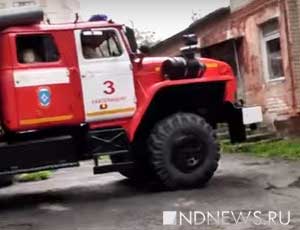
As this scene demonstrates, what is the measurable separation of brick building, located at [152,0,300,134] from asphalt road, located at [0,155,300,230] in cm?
377

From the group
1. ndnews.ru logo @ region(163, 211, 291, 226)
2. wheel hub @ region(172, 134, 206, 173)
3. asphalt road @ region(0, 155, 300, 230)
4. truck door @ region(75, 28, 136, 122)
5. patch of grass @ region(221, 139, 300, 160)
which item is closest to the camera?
ndnews.ru logo @ region(163, 211, 291, 226)

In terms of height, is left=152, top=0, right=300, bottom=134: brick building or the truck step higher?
left=152, top=0, right=300, bottom=134: brick building

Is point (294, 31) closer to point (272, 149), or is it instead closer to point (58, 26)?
point (272, 149)

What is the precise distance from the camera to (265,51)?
16.8 metres

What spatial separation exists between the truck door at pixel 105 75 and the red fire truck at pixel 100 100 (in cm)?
1

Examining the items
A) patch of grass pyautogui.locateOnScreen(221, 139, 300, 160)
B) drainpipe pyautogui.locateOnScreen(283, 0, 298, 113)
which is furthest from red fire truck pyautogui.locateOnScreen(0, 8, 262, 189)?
drainpipe pyautogui.locateOnScreen(283, 0, 298, 113)

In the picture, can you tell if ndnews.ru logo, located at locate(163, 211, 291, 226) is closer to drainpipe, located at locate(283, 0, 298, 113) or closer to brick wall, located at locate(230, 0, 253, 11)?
drainpipe, located at locate(283, 0, 298, 113)

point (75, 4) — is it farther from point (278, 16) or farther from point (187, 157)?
point (187, 157)

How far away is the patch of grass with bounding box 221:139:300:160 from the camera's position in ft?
42.6

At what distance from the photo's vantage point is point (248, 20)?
17094 mm

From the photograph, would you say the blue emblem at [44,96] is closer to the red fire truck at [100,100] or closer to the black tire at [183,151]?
the red fire truck at [100,100]

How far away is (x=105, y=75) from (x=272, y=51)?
8.23 metres

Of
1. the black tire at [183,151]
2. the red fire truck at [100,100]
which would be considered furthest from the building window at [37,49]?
the black tire at [183,151]

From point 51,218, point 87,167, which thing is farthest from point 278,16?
point 51,218
